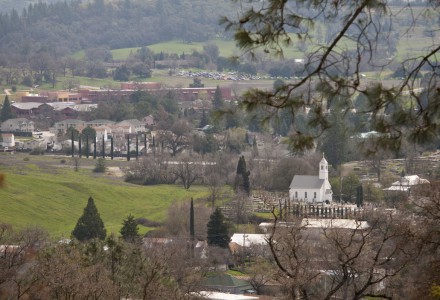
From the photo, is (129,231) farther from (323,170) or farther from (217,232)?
(323,170)

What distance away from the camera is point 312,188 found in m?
60.2

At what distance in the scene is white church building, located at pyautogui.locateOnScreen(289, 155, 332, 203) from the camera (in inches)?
2360

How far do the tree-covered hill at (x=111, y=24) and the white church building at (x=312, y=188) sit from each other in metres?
94.3

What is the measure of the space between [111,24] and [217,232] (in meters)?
123

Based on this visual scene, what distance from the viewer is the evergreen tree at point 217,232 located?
44.8 metres

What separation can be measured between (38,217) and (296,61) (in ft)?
247

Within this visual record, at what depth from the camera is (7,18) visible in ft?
533

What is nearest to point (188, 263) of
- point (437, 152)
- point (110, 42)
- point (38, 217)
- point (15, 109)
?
point (38, 217)

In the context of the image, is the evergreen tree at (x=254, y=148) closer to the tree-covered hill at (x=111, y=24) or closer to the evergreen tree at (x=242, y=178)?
the evergreen tree at (x=242, y=178)

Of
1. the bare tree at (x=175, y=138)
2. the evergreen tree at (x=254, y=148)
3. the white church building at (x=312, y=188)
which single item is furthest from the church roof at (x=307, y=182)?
the bare tree at (x=175, y=138)

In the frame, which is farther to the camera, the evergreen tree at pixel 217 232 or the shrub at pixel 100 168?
the shrub at pixel 100 168

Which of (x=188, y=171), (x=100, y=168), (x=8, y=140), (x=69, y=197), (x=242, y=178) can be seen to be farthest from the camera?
(x=8, y=140)

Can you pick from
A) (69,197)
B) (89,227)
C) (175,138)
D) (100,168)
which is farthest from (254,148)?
(89,227)

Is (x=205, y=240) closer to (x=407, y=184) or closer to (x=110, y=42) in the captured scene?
(x=407, y=184)
